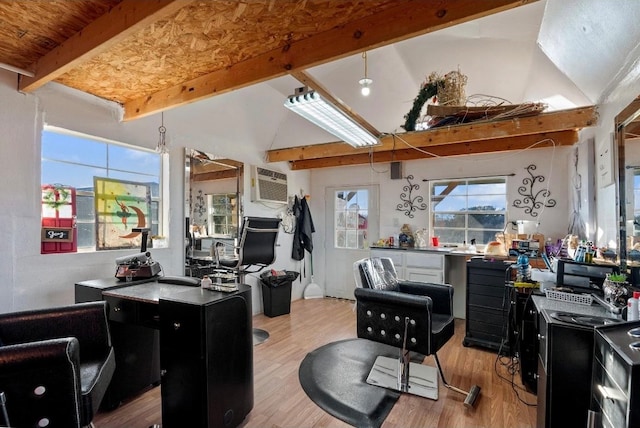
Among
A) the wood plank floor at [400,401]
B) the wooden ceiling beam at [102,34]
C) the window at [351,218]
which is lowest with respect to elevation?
the wood plank floor at [400,401]

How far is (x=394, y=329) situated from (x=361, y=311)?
0.29m

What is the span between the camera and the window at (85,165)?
2451mm

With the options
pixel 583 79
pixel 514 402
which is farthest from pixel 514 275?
pixel 583 79

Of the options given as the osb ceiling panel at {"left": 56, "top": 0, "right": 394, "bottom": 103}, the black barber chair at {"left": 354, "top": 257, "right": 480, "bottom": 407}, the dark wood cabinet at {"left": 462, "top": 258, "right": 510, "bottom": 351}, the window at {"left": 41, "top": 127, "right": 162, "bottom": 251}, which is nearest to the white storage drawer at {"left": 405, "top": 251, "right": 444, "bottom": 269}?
the dark wood cabinet at {"left": 462, "top": 258, "right": 510, "bottom": 351}

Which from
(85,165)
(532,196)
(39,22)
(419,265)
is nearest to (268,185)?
(85,165)

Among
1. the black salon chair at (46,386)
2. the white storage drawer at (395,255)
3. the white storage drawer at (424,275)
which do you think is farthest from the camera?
the white storage drawer at (395,255)

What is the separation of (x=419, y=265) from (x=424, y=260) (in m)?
0.10

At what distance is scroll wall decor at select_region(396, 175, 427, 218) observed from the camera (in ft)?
14.9

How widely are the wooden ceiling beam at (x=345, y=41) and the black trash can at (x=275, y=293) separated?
2521 mm

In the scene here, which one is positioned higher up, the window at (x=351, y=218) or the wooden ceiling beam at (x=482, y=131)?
the wooden ceiling beam at (x=482, y=131)

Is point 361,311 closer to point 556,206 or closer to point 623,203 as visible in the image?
point 623,203

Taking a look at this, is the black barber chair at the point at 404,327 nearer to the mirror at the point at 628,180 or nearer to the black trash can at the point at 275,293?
the mirror at the point at 628,180

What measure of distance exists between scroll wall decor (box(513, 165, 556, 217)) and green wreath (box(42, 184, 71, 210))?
4.77 m

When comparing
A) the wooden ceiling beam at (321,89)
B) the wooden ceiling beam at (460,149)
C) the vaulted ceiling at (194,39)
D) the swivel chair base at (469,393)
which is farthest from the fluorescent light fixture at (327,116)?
the swivel chair base at (469,393)
